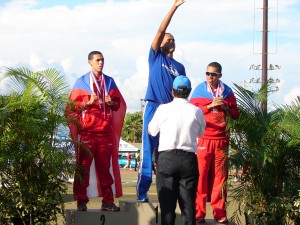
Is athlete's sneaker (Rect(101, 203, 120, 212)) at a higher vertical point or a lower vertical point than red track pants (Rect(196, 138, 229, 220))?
lower

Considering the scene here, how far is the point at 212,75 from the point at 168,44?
663mm

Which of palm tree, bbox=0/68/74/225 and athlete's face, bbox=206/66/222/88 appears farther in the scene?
athlete's face, bbox=206/66/222/88

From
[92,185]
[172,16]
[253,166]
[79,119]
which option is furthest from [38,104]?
[253,166]

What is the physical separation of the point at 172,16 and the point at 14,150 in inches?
92.7

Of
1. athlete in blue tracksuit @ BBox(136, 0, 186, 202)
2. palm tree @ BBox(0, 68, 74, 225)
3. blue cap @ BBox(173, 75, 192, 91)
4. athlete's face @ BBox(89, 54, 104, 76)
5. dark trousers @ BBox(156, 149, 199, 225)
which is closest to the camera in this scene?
dark trousers @ BBox(156, 149, 199, 225)

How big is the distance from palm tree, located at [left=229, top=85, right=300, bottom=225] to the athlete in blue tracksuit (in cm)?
92

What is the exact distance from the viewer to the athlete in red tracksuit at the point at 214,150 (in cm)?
862

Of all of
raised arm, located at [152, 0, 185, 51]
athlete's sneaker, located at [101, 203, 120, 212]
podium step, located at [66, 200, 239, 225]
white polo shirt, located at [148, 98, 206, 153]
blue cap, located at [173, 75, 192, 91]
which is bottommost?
podium step, located at [66, 200, 239, 225]

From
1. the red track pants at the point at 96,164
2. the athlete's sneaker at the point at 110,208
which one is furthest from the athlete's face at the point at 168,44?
the athlete's sneaker at the point at 110,208

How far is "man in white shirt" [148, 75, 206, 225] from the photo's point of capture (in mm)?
7199

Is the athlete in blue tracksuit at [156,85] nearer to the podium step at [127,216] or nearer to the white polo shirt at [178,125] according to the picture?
the podium step at [127,216]

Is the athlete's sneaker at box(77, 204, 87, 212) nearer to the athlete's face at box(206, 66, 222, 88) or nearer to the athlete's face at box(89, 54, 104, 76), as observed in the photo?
the athlete's face at box(89, 54, 104, 76)

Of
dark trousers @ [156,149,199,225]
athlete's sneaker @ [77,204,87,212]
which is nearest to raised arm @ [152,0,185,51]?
dark trousers @ [156,149,199,225]

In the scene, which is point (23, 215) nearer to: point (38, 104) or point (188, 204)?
point (38, 104)
